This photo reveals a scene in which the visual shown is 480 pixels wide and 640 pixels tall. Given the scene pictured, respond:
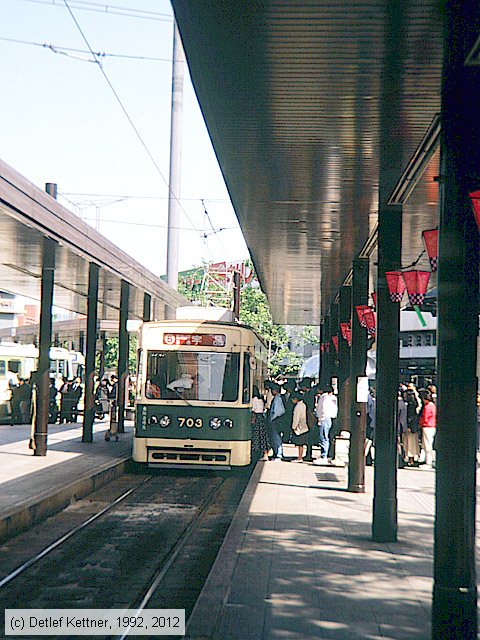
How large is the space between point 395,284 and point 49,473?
8426 millimetres

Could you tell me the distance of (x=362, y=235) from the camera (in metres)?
15.7

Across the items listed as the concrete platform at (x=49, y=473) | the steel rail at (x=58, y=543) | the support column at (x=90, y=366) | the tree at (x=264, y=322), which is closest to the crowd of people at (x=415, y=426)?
the concrete platform at (x=49, y=473)

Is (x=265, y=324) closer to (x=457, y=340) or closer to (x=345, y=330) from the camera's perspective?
(x=345, y=330)

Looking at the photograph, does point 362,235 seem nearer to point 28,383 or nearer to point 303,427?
point 303,427

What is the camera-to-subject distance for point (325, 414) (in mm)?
21766

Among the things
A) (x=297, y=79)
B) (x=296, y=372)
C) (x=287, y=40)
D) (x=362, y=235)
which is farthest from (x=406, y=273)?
(x=296, y=372)

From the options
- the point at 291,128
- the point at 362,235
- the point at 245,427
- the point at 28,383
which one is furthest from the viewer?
the point at 28,383

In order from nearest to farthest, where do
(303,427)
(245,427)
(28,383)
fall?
(245,427) < (303,427) < (28,383)

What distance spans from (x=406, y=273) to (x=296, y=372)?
5636 centimetres

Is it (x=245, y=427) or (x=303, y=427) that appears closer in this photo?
(x=245, y=427)

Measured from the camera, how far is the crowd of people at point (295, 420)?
2177 cm

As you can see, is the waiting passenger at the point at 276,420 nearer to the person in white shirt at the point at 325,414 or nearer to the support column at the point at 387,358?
the person in white shirt at the point at 325,414

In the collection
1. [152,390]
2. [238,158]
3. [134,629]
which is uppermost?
[238,158]

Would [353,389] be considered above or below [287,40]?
below
